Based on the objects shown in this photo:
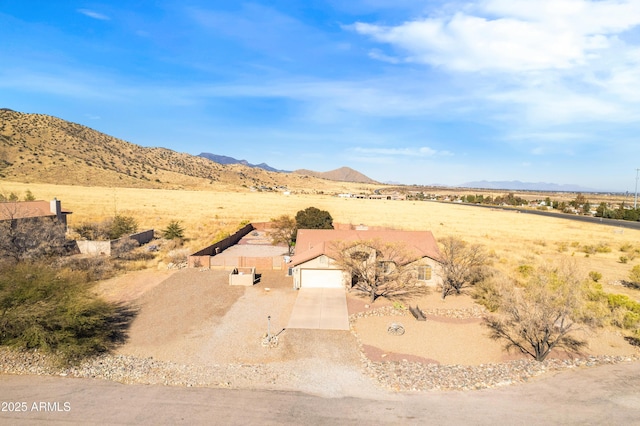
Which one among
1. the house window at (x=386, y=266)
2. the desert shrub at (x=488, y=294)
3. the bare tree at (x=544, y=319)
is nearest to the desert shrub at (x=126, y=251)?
the house window at (x=386, y=266)

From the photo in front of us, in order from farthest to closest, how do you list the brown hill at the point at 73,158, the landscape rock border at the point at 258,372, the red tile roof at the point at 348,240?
1. the brown hill at the point at 73,158
2. the red tile roof at the point at 348,240
3. the landscape rock border at the point at 258,372

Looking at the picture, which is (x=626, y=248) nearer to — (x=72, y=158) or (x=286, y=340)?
(x=286, y=340)

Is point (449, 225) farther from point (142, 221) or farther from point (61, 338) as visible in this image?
point (61, 338)

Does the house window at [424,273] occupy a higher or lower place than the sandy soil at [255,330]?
higher

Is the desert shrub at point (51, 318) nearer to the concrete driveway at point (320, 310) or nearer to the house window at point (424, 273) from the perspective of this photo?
the concrete driveway at point (320, 310)

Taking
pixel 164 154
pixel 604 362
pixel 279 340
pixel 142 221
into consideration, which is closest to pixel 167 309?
pixel 279 340
